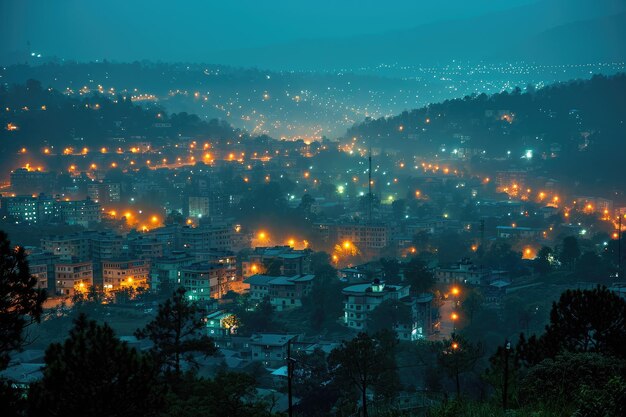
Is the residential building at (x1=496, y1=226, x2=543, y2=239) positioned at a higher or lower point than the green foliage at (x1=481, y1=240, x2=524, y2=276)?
higher

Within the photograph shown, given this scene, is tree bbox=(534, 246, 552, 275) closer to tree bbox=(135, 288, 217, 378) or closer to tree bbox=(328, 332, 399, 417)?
tree bbox=(328, 332, 399, 417)

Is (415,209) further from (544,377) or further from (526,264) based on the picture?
(544,377)

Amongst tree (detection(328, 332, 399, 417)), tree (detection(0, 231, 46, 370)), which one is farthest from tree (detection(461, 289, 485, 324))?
tree (detection(0, 231, 46, 370))

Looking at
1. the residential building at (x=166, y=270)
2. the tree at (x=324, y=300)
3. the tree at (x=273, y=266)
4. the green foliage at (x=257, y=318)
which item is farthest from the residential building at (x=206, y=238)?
the green foliage at (x=257, y=318)

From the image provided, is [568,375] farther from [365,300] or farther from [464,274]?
[464,274]

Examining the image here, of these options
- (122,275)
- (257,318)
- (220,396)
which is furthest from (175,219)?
(220,396)

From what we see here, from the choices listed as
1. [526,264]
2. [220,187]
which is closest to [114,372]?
[526,264]

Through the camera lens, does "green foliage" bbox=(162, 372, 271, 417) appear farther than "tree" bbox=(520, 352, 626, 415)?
Yes
